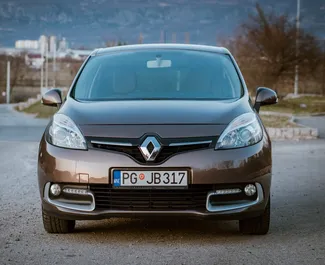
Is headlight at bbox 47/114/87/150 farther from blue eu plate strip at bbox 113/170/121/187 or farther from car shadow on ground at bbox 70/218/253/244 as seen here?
car shadow on ground at bbox 70/218/253/244

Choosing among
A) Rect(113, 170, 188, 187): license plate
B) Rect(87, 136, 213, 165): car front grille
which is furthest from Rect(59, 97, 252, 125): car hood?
Rect(113, 170, 188, 187): license plate

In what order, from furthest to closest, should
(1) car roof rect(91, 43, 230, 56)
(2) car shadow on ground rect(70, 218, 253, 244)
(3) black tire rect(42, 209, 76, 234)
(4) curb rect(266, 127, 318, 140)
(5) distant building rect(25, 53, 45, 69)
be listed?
(5) distant building rect(25, 53, 45, 69) → (4) curb rect(266, 127, 318, 140) → (1) car roof rect(91, 43, 230, 56) → (3) black tire rect(42, 209, 76, 234) → (2) car shadow on ground rect(70, 218, 253, 244)

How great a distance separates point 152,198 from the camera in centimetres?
567

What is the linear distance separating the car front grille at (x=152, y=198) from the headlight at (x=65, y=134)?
1.08 feet

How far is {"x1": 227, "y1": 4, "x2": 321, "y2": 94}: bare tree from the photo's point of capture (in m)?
37.8

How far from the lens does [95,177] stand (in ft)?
18.6

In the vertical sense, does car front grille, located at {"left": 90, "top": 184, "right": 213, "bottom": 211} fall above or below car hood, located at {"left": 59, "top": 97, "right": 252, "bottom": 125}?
below

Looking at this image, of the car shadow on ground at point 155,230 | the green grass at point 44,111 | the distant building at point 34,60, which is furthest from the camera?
the distant building at point 34,60

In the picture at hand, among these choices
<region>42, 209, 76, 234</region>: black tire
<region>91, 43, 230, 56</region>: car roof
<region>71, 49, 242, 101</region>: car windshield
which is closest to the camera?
<region>42, 209, 76, 234</region>: black tire

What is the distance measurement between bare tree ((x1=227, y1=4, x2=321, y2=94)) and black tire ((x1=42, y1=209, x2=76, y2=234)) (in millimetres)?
31644

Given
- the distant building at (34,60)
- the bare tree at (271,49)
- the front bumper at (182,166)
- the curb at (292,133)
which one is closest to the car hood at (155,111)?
the front bumper at (182,166)

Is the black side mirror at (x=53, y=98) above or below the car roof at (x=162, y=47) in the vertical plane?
below

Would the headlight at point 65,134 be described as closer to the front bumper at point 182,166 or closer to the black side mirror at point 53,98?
the front bumper at point 182,166

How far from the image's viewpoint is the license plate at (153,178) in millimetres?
5602
